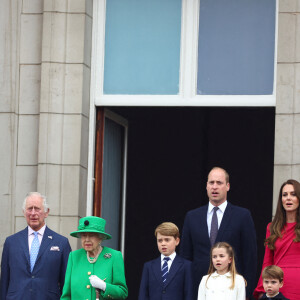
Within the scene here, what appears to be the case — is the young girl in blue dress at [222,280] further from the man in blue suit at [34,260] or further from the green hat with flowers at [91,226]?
the man in blue suit at [34,260]

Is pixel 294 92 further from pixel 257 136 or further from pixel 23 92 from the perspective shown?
pixel 257 136

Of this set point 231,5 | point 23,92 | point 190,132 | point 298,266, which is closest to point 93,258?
point 298,266

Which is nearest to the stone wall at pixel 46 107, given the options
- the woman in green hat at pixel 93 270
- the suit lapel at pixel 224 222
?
the woman in green hat at pixel 93 270

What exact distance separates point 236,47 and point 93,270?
4.03 metres

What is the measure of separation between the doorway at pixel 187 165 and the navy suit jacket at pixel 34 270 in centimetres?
769

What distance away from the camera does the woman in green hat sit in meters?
12.4

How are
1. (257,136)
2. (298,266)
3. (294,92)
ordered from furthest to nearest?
1. (257,136)
2. (294,92)
3. (298,266)

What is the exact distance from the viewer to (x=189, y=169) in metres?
21.8

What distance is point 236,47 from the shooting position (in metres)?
15.0

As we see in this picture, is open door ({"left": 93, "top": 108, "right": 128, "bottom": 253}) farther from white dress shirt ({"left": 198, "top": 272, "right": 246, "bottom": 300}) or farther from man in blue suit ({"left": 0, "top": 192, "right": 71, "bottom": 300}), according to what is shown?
white dress shirt ({"left": 198, "top": 272, "right": 246, "bottom": 300})

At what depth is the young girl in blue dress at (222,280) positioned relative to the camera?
1188 cm

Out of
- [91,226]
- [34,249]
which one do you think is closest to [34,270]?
[34,249]

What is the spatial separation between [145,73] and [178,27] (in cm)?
74

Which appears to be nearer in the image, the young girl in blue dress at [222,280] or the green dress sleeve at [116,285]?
the young girl in blue dress at [222,280]
